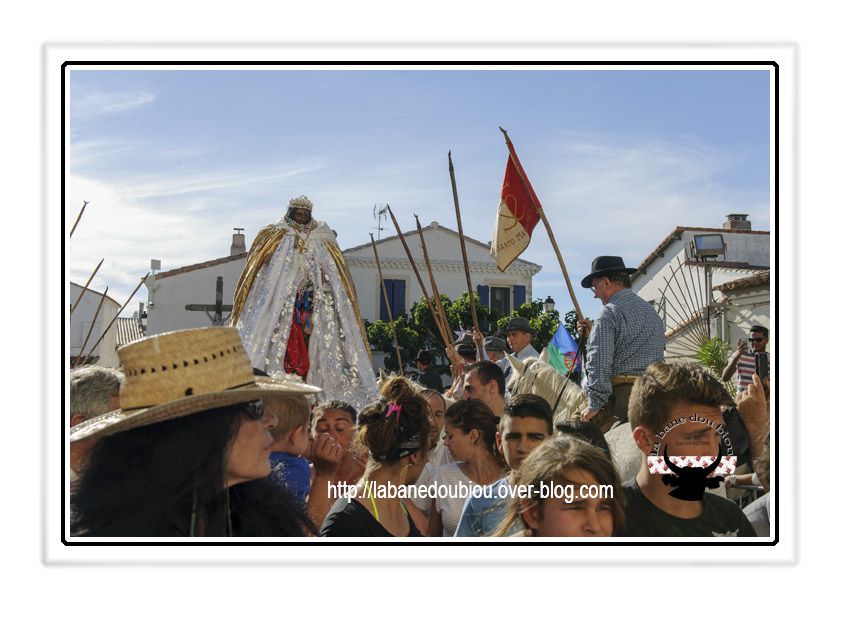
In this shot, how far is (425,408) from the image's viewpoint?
3781mm

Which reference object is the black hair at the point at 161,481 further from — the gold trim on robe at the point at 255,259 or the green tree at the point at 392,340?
the green tree at the point at 392,340

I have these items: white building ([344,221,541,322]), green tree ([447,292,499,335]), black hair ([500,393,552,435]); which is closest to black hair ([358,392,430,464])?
black hair ([500,393,552,435])

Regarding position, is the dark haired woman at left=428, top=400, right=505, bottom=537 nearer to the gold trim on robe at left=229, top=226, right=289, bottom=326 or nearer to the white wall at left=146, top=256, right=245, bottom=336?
the white wall at left=146, top=256, right=245, bottom=336

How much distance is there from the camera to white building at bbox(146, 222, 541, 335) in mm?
5570

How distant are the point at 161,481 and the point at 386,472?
1.25 metres

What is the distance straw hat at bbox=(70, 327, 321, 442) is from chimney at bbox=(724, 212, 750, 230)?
251cm

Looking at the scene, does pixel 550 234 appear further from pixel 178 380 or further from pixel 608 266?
pixel 178 380

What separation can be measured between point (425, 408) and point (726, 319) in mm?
2741

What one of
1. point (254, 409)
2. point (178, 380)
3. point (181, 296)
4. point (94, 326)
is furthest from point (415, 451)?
point (94, 326)

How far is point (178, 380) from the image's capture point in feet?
8.78
